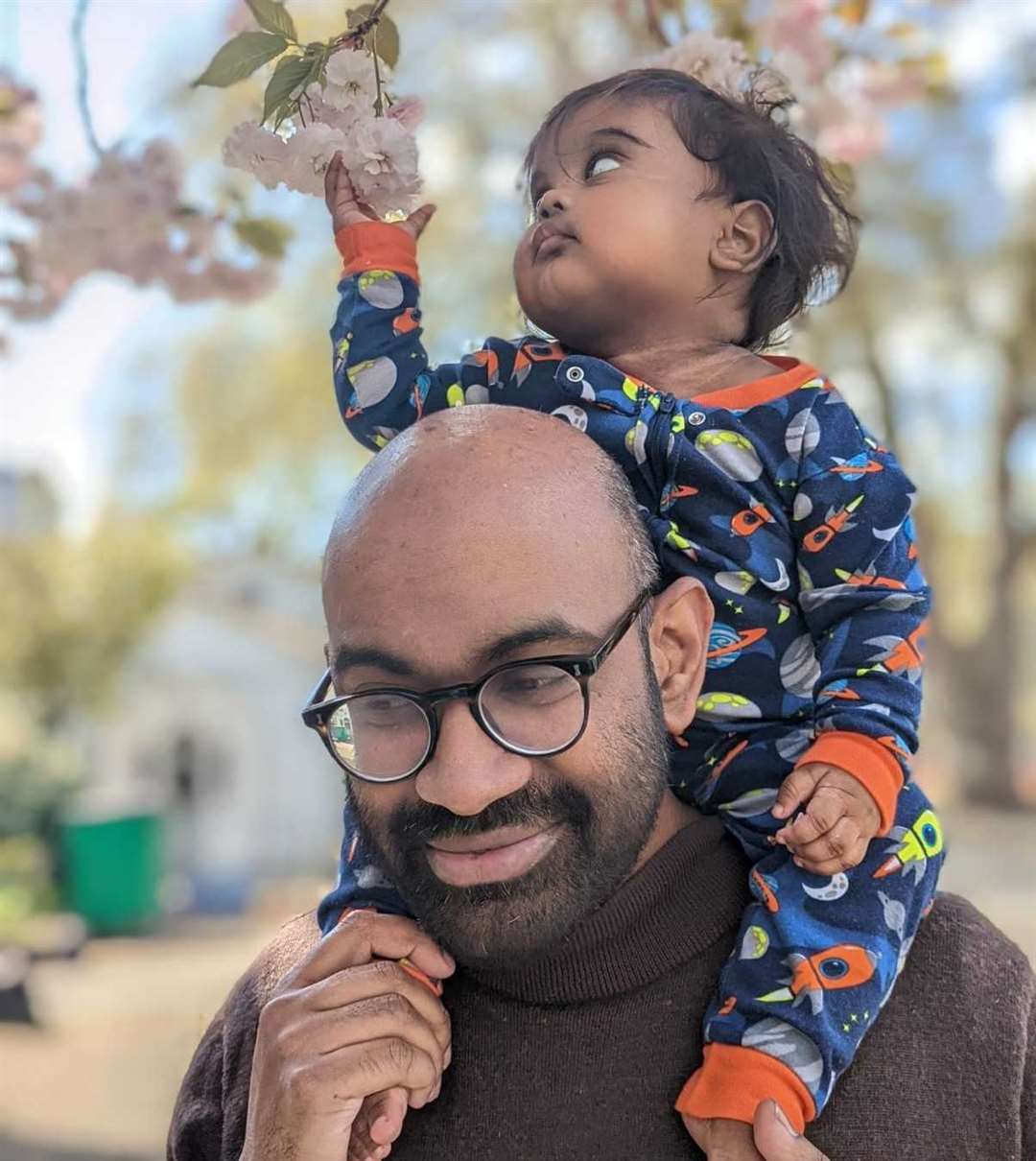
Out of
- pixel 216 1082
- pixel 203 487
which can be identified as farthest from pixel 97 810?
pixel 216 1082

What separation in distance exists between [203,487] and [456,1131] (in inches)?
835

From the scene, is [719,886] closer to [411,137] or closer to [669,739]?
[669,739]

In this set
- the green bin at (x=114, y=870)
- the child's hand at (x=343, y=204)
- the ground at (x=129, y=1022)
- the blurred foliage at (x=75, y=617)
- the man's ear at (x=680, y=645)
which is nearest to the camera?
the man's ear at (x=680, y=645)

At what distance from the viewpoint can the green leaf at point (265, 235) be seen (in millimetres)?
2879

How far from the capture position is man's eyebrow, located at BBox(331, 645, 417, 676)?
156 centimetres

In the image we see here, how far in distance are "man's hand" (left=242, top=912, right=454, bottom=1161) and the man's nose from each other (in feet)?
0.76

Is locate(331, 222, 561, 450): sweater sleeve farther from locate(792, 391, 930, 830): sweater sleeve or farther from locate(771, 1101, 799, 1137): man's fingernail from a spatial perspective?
locate(771, 1101, 799, 1137): man's fingernail

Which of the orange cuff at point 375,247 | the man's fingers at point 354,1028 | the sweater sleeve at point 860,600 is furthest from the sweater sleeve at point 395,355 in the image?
the man's fingers at point 354,1028

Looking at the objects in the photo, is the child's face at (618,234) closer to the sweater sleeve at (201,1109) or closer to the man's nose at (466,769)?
the man's nose at (466,769)

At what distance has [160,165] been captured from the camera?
349 cm

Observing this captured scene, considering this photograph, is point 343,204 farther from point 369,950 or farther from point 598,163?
point 369,950

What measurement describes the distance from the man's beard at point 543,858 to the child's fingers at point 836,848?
0.61ft

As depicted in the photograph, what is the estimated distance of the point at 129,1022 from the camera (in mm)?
11180

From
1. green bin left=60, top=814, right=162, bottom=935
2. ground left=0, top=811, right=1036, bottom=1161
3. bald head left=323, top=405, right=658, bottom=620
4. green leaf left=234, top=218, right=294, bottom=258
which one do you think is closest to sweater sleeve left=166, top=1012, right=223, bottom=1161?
bald head left=323, top=405, right=658, bottom=620
